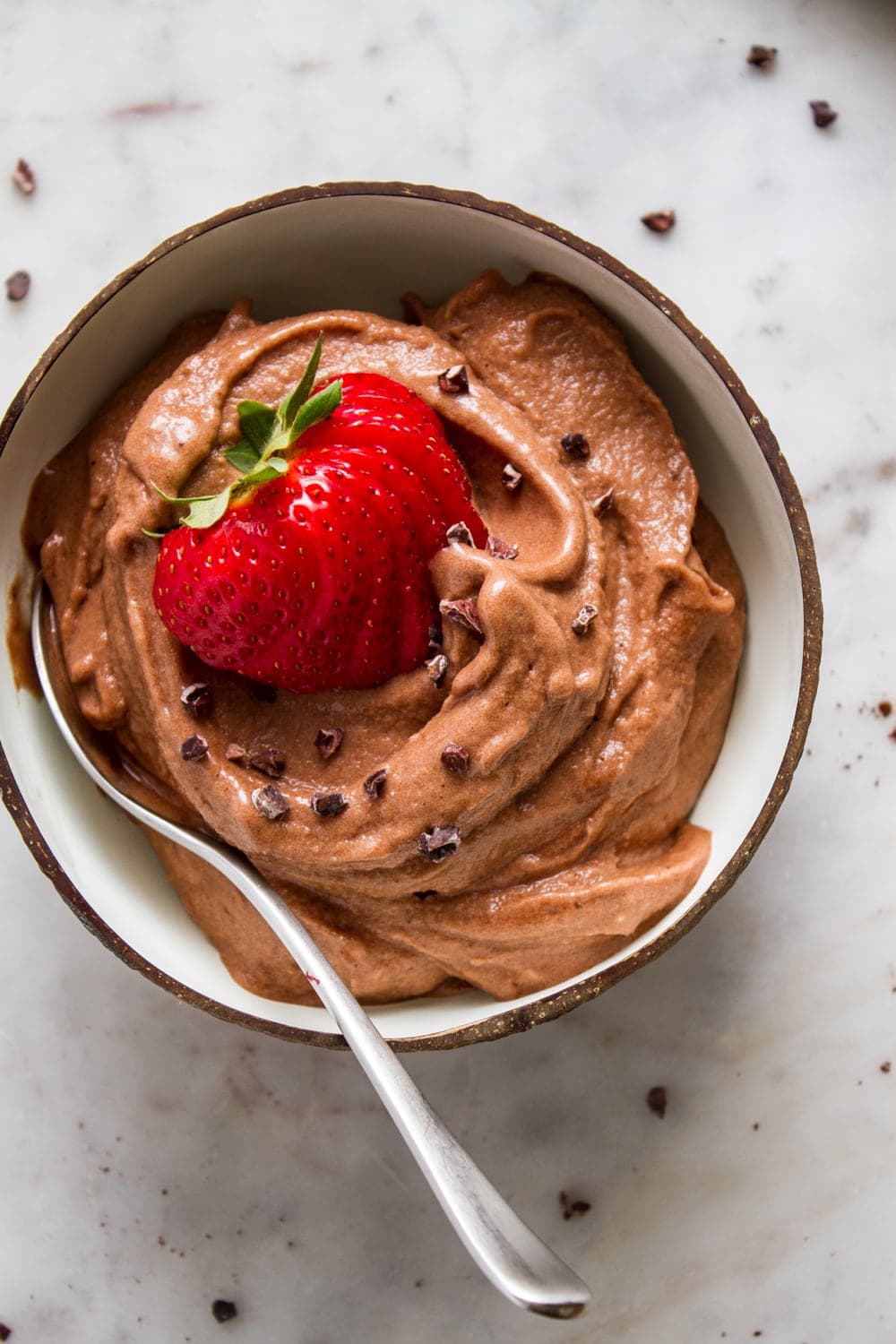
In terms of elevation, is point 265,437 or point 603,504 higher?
point 603,504

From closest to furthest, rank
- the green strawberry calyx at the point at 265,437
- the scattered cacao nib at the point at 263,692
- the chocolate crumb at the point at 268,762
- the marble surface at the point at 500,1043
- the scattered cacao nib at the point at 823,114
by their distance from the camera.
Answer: the green strawberry calyx at the point at 265,437 < the chocolate crumb at the point at 268,762 < the scattered cacao nib at the point at 263,692 < the marble surface at the point at 500,1043 < the scattered cacao nib at the point at 823,114

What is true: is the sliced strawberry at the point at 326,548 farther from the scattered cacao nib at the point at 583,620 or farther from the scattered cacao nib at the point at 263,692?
the scattered cacao nib at the point at 583,620

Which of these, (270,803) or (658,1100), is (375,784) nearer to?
(270,803)

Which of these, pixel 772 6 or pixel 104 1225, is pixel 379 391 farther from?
pixel 104 1225

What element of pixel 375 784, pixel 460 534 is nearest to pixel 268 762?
pixel 375 784

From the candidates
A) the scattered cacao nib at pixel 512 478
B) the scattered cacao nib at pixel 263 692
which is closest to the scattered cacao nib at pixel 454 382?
the scattered cacao nib at pixel 512 478

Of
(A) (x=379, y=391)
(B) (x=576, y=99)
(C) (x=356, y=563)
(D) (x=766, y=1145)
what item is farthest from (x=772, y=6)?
(D) (x=766, y=1145)

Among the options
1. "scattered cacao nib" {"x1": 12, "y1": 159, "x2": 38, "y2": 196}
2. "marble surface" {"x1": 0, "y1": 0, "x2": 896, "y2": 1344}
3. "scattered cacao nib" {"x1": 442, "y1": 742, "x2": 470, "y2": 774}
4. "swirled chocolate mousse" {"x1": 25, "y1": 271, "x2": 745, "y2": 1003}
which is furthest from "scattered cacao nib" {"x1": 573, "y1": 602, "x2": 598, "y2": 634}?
"scattered cacao nib" {"x1": 12, "y1": 159, "x2": 38, "y2": 196}
